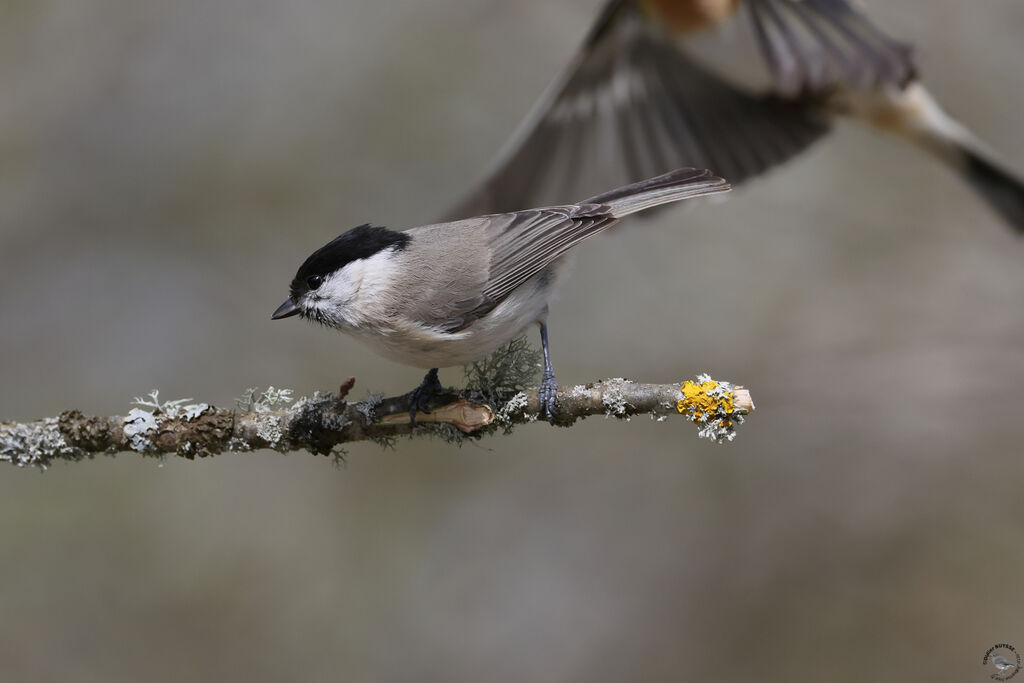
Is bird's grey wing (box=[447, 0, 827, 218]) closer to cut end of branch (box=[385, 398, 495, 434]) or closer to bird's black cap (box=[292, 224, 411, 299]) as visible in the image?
bird's black cap (box=[292, 224, 411, 299])

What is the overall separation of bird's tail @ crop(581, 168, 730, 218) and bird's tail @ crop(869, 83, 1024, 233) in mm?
2145

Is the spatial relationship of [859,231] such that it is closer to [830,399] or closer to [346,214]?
[830,399]

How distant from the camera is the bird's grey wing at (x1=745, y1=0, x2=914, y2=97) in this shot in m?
2.99

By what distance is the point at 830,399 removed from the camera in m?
4.11

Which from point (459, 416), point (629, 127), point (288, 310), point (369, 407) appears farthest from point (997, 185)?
point (288, 310)

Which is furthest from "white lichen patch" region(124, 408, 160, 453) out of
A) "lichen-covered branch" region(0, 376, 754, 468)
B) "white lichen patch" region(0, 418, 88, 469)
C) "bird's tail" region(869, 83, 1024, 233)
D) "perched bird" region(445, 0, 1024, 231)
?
"bird's tail" region(869, 83, 1024, 233)

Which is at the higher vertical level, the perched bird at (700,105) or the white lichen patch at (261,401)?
the perched bird at (700,105)

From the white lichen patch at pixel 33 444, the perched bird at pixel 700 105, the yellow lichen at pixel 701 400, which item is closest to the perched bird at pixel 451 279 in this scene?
the yellow lichen at pixel 701 400

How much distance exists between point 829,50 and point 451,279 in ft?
5.91

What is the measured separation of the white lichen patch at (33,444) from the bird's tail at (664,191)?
1462 mm

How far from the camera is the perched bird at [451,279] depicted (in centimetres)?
203

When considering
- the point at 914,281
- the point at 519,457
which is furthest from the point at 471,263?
the point at 914,281

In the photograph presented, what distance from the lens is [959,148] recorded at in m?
4.00

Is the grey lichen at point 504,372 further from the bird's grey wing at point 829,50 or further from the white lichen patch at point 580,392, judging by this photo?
the bird's grey wing at point 829,50
